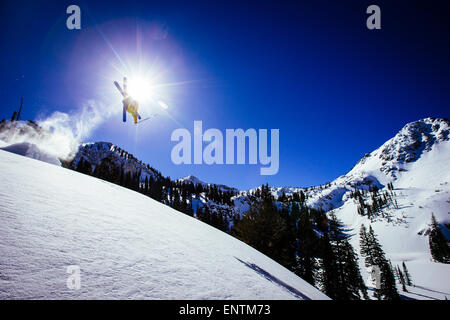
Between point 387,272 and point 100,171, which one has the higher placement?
point 100,171

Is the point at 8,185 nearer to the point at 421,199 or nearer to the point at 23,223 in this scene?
the point at 23,223

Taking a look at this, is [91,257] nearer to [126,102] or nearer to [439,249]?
[126,102]

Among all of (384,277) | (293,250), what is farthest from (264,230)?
(384,277)

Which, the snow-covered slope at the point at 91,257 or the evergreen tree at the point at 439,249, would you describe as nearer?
the snow-covered slope at the point at 91,257

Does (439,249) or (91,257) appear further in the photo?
(439,249)

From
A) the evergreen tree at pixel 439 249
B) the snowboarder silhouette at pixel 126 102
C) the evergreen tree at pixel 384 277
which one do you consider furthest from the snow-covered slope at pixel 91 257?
the evergreen tree at pixel 439 249

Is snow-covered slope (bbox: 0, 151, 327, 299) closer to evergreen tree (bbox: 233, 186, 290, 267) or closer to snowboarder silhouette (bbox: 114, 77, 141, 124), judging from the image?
snowboarder silhouette (bbox: 114, 77, 141, 124)

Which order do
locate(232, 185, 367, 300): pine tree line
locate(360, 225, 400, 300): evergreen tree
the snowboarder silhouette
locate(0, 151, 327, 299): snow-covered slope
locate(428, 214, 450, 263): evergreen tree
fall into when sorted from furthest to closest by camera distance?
locate(428, 214, 450, 263): evergreen tree < locate(360, 225, 400, 300): evergreen tree < locate(232, 185, 367, 300): pine tree line < the snowboarder silhouette < locate(0, 151, 327, 299): snow-covered slope

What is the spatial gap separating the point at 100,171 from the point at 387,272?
66207 mm

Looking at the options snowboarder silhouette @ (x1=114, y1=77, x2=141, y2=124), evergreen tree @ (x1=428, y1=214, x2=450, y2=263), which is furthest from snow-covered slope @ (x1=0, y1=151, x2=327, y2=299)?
evergreen tree @ (x1=428, y1=214, x2=450, y2=263)

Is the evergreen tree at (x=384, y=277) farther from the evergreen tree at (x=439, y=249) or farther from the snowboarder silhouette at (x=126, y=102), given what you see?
the evergreen tree at (x=439, y=249)
